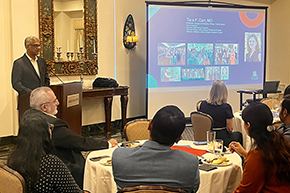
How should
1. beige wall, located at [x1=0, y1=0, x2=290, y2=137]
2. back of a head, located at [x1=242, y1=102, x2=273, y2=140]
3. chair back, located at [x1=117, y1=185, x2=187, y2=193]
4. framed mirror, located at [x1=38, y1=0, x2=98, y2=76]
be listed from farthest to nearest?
framed mirror, located at [x1=38, y1=0, x2=98, y2=76] < beige wall, located at [x1=0, y1=0, x2=290, y2=137] < back of a head, located at [x1=242, y1=102, x2=273, y2=140] < chair back, located at [x1=117, y1=185, x2=187, y2=193]

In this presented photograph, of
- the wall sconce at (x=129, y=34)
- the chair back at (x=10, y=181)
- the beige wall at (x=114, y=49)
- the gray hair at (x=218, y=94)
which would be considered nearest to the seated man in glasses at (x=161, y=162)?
the chair back at (x=10, y=181)

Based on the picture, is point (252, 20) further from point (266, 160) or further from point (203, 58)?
point (266, 160)

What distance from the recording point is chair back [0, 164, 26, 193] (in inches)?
83.4

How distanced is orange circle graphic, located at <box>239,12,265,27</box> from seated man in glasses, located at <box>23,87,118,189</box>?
6907 millimetres

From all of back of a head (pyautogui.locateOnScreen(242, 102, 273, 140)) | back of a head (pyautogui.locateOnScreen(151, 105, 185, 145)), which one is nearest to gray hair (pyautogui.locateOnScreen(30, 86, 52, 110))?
back of a head (pyautogui.locateOnScreen(151, 105, 185, 145))

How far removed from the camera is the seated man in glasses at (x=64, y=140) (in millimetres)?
3020

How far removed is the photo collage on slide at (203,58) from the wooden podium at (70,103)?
291 cm

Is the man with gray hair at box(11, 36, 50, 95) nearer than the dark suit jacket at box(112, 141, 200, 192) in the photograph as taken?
No

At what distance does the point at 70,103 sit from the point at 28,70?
786 mm

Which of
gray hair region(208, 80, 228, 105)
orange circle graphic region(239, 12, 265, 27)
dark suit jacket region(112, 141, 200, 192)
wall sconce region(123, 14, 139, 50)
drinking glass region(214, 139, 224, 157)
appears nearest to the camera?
dark suit jacket region(112, 141, 200, 192)

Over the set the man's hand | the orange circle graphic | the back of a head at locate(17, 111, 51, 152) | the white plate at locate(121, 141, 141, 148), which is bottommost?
the white plate at locate(121, 141, 141, 148)

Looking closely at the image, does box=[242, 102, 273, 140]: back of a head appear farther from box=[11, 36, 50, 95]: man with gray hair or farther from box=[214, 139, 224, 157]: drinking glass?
box=[11, 36, 50, 95]: man with gray hair

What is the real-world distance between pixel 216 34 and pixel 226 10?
639 mm

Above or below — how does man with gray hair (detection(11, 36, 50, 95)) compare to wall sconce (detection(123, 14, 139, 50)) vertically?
below
